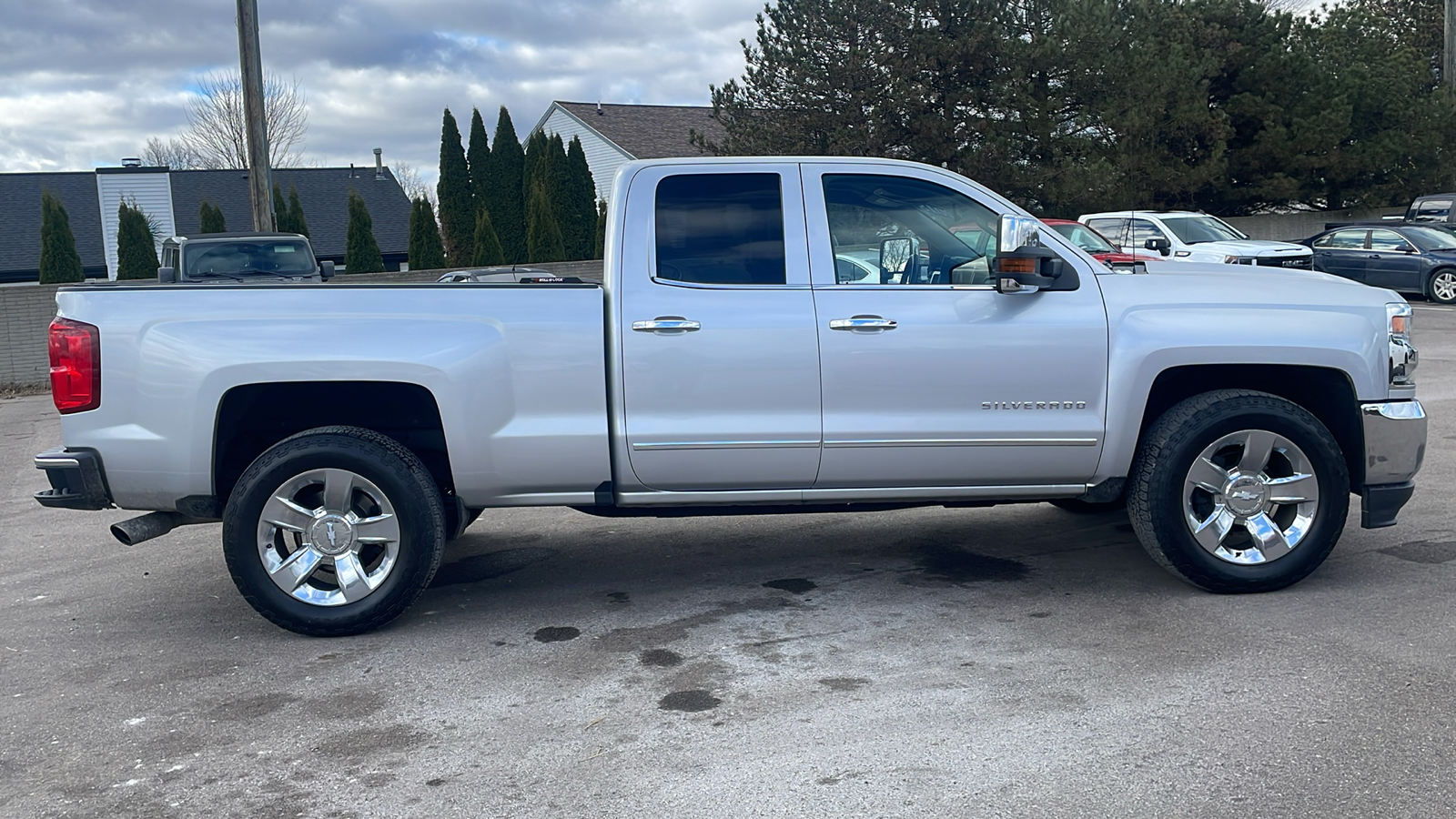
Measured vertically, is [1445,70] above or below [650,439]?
above

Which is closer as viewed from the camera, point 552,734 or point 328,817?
point 328,817

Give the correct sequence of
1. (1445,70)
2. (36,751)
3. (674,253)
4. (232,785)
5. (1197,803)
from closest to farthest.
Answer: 1. (1197,803)
2. (232,785)
3. (36,751)
4. (674,253)
5. (1445,70)

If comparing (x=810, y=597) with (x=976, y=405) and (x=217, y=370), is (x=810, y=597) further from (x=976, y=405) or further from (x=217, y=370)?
(x=217, y=370)

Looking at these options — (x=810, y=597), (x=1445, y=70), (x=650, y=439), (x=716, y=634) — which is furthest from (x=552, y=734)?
(x=1445, y=70)

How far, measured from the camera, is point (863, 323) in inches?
205

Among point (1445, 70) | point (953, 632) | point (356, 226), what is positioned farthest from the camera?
point (1445, 70)

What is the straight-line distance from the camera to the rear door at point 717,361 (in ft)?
16.9

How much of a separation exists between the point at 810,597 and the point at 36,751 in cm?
308

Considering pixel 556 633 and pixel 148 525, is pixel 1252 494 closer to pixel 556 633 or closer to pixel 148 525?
pixel 556 633

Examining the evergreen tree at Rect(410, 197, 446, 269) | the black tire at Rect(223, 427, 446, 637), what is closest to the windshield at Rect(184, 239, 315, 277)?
the black tire at Rect(223, 427, 446, 637)

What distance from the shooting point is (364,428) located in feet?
17.4

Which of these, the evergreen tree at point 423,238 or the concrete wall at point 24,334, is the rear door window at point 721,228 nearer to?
the concrete wall at point 24,334

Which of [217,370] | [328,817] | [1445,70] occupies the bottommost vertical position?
[328,817]

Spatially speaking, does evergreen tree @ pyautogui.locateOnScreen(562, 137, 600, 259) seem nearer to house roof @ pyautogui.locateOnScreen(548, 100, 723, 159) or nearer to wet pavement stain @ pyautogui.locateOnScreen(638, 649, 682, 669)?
house roof @ pyautogui.locateOnScreen(548, 100, 723, 159)
